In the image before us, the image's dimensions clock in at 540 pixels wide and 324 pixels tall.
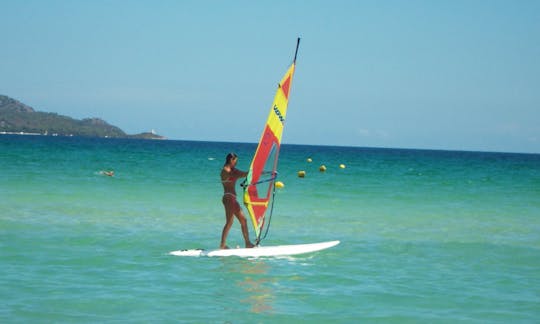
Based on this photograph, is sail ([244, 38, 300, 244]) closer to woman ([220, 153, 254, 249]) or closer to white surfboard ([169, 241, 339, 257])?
woman ([220, 153, 254, 249])

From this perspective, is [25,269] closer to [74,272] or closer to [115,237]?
[74,272]

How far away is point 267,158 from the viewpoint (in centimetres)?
1376

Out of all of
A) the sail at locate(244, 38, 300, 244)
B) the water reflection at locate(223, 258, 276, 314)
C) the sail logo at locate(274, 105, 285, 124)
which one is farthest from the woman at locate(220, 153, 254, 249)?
the sail logo at locate(274, 105, 285, 124)

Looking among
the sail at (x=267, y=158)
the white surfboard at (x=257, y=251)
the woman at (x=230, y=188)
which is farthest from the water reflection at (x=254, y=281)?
the sail at (x=267, y=158)

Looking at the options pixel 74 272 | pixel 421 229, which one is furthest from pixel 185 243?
pixel 421 229

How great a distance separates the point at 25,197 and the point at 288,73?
13681 mm

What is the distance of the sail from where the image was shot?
43.9ft

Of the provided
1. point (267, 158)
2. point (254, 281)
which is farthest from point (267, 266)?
point (267, 158)

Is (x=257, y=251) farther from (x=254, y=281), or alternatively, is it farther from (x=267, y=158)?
(x=254, y=281)

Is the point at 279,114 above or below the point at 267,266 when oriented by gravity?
above

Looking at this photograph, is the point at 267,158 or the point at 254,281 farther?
the point at 267,158

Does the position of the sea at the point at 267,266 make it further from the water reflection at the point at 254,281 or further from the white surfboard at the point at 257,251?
the white surfboard at the point at 257,251

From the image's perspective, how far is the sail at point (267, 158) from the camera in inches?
527

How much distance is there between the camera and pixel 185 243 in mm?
15250
